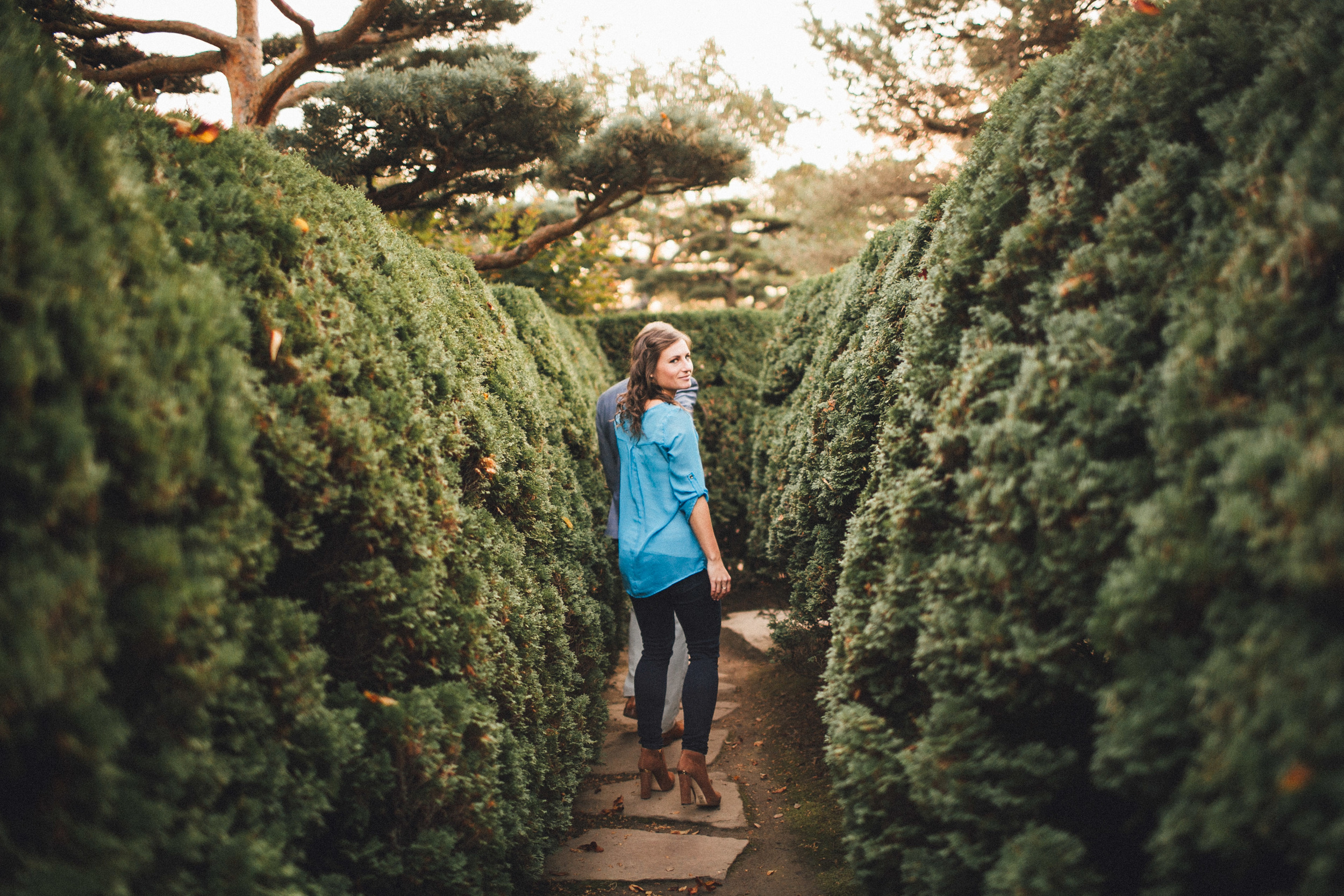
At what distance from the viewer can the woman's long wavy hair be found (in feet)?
12.3

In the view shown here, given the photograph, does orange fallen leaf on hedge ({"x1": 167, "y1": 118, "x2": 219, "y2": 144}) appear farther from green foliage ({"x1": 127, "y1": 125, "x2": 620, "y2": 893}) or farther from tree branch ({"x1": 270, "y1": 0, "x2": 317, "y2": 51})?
tree branch ({"x1": 270, "y1": 0, "x2": 317, "y2": 51})

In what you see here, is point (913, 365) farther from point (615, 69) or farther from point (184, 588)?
point (615, 69)

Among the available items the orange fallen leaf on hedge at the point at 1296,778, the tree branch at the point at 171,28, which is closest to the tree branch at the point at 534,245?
the tree branch at the point at 171,28

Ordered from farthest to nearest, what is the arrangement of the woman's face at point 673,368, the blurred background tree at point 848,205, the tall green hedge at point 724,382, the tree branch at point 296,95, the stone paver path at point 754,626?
the blurred background tree at point 848,205, the tall green hedge at point 724,382, the tree branch at point 296,95, the stone paver path at point 754,626, the woman's face at point 673,368

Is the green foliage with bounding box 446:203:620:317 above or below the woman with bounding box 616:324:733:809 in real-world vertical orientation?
above

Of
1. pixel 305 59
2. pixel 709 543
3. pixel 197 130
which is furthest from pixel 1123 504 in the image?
pixel 305 59

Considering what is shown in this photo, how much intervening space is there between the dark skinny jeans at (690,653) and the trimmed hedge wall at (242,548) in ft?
2.52

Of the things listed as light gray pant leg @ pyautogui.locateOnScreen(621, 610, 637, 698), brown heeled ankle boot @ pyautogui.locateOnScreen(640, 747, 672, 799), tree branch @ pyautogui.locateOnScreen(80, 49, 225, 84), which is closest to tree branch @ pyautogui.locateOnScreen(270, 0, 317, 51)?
tree branch @ pyautogui.locateOnScreen(80, 49, 225, 84)

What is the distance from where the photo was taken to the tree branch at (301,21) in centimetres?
628

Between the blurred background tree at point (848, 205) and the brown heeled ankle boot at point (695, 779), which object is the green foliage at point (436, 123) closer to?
the brown heeled ankle boot at point (695, 779)

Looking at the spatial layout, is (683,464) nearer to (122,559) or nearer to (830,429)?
(830,429)

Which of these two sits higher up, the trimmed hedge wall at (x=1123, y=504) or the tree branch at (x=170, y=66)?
the tree branch at (x=170, y=66)

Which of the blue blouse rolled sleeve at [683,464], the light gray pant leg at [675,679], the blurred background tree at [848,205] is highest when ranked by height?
the blurred background tree at [848,205]

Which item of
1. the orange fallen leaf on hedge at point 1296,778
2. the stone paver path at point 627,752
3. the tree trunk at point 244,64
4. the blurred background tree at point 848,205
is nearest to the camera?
the orange fallen leaf on hedge at point 1296,778
